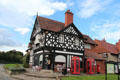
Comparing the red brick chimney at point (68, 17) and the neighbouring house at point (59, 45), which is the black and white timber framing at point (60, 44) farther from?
the red brick chimney at point (68, 17)

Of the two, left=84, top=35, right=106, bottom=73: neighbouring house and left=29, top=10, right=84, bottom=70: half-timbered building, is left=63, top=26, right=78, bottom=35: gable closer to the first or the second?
left=29, top=10, right=84, bottom=70: half-timbered building

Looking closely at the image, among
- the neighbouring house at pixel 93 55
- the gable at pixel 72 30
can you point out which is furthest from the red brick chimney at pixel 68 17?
the neighbouring house at pixel 93 55

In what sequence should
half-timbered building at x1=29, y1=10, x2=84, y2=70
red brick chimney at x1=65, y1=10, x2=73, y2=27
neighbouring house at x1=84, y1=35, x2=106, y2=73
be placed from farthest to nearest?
neighbouring house at x1=84, y1=35, x2=106, y2=73 < red brick chimney at x1=65, y1=10, x2=73, y2=27 < half-timbered building at x1=29, y1=10, x2=84, y2=70

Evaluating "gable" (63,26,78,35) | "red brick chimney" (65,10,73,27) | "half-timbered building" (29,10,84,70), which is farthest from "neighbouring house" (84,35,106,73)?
"red brick chimney" (65,10,73,27)

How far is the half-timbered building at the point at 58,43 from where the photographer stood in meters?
17.8

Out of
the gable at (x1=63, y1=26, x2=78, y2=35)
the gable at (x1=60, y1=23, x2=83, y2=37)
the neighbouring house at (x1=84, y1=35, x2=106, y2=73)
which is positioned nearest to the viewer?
the gable at (x1=60, y1=23, x2=83, y2=37)

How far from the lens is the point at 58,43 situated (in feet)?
61.3

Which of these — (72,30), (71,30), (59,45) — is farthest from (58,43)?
(72,30)

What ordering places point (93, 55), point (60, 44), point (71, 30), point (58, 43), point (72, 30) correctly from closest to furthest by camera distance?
point (58, 43) → point (60, 44) → point (71, 30) → point (72, 30) → point (93, 55)

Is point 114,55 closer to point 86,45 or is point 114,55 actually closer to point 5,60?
point 86,45

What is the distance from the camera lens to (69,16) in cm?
2112

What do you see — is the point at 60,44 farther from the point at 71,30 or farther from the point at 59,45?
the point at 71,30

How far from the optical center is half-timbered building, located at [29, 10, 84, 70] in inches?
699

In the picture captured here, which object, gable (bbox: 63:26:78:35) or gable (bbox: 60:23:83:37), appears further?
gable (bbox: 63:26:78:35)
